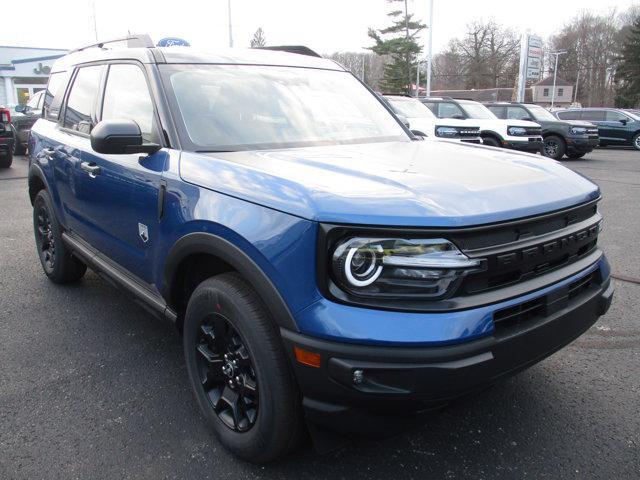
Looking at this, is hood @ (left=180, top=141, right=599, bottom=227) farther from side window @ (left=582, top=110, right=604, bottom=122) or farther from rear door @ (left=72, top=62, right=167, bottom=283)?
side window @ (left=582, top=110, right=604, bottom=122)

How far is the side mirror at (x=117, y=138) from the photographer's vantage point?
→ 8.41 ft

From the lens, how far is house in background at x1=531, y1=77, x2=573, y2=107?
275 feet

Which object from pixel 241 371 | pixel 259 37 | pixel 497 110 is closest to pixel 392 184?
pixel 241 371

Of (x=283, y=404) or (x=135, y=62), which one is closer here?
(x=283, y=404)

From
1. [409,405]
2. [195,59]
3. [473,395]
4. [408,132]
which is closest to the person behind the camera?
[409,405]

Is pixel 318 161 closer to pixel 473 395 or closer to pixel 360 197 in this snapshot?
pixel 360 197

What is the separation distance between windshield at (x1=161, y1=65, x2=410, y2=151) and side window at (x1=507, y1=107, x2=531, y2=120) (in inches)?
558

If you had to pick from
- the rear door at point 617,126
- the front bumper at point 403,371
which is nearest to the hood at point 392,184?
the front bumper at point 403,371

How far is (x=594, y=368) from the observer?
3172mm

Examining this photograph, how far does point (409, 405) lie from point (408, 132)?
228cm

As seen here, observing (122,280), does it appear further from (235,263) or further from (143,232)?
(235,263)

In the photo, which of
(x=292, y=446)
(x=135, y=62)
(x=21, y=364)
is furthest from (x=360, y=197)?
(x=21, y=364)

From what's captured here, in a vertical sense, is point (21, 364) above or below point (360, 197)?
below

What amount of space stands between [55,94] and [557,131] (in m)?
15.1
